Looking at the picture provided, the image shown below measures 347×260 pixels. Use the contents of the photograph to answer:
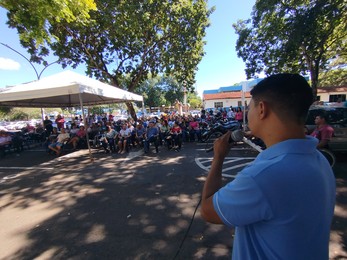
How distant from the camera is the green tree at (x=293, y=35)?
33.6ft

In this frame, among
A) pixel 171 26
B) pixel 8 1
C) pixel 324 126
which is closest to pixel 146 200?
pixel 324 126

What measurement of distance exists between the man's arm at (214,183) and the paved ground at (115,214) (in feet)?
7.12

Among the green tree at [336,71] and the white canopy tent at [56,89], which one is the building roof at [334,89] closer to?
the green tree at [336,71]

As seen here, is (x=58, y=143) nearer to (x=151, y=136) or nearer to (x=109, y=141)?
(x=109, y=141)

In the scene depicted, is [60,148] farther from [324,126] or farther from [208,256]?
[324,126]

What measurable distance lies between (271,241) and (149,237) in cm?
275

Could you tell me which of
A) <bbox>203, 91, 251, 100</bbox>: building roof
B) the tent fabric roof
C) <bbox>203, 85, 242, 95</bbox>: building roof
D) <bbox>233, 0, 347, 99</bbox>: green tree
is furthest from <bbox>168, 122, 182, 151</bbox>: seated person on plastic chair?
<bbox>203, 91, 251, 100</bbox>: building roof

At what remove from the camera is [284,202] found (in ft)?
2.66

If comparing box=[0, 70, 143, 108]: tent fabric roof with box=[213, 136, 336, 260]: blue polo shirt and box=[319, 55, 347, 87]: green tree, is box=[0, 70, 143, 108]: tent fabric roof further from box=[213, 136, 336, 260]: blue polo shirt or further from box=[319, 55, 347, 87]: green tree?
box=[319, 55, 347, 87]: green tree

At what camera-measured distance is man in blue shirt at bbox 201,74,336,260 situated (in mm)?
819

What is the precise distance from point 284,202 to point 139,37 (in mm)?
16511

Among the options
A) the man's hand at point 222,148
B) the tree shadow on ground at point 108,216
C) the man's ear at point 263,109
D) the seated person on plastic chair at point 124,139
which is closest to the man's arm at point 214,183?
the man's hand at point 222,148

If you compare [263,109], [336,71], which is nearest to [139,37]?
[263,109]

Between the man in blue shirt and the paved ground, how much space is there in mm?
→ 2239
